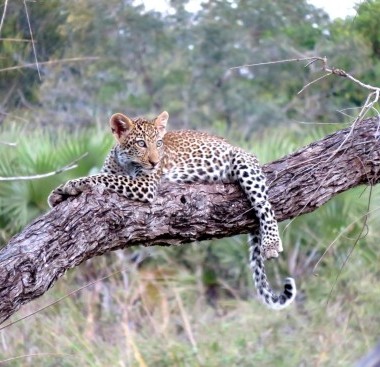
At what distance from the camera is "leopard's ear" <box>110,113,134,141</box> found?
7.14 metres

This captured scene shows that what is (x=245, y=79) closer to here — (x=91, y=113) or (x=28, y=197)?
(x=91, y=113)

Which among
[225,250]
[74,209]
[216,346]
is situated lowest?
[225,250]

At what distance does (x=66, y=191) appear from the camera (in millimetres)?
5504

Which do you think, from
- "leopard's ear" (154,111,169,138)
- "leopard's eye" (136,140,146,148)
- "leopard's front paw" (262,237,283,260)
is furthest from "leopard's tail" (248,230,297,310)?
"leopard's ear" (154,111,169,138)

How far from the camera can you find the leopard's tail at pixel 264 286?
6203 mm

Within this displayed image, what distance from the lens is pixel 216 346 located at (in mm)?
10367

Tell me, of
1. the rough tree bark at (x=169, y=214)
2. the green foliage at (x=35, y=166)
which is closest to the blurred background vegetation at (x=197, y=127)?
the green foliage at (x=35, y=166)

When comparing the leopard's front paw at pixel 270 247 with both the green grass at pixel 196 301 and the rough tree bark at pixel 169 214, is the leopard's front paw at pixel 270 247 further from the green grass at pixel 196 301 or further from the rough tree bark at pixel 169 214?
the green grass at pixel 196 301

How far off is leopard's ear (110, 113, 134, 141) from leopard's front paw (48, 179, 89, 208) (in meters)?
1.58

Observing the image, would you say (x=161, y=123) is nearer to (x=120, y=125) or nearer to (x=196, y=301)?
(x=120, y=125)

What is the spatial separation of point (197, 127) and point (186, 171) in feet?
54.8

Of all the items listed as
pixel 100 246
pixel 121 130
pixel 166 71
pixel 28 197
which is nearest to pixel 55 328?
pixel 28 197

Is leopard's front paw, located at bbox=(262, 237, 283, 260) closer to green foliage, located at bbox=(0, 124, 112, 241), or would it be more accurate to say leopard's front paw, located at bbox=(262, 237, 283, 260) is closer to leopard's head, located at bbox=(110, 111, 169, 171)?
leopard's head, located at bbox=(110, 111, 169, 171)

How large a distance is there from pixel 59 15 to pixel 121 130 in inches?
532
